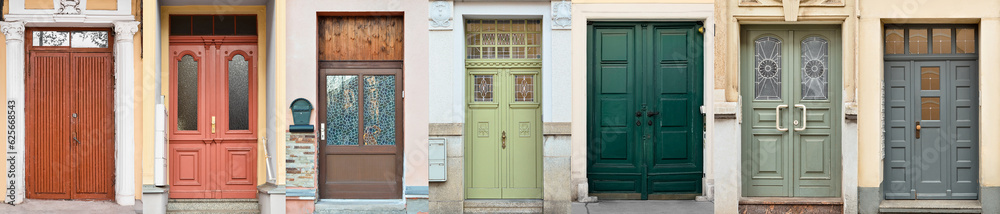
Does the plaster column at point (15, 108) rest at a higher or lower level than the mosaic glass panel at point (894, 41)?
lower

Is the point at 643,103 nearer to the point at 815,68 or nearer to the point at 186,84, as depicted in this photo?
the point at 815,68

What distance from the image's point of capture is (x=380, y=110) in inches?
328

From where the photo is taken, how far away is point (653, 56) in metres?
8.55

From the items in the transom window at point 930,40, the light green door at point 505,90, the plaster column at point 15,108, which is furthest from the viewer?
the plaster column at point 15,108

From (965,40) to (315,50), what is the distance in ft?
19.8

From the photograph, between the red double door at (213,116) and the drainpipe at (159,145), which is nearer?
the drainpipe at (159,145)

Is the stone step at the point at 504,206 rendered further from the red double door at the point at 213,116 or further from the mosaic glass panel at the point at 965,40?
the mosaic glass panel at the point at 965,40

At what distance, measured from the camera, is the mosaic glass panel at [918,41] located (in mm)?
8117

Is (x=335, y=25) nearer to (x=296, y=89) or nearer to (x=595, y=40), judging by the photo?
(x=296, y=89)

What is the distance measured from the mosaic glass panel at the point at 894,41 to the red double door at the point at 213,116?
6022 millimetres

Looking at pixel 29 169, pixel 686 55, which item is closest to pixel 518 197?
pixel 686 55

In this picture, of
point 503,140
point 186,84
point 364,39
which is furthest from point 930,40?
point 186,84

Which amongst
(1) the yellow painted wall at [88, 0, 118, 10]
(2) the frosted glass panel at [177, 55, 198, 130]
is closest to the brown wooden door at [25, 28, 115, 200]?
(1) the yellow painted wall at [88, 0, 118, 10]

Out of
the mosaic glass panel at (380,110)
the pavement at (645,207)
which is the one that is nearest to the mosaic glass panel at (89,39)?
the mosaic glass panel at (380,110)
